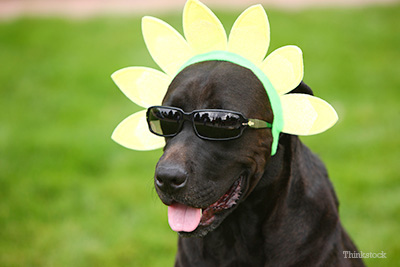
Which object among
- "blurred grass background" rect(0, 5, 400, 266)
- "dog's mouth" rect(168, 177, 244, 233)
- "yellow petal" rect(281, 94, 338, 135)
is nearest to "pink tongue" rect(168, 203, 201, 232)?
"dog's mouth" rect(168, 177, 244, 233)

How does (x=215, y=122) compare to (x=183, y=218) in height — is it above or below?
above

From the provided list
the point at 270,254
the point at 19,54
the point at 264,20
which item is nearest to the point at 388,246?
the point at 270,254

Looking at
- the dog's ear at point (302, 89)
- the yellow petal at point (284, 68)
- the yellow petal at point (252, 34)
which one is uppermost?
the yellow petal at point (252, 34)

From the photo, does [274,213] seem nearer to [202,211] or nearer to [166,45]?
[202,211]

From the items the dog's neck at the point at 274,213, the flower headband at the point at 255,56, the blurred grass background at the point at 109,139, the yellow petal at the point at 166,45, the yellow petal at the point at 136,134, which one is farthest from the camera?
the blurred grass background at the point at 109,139

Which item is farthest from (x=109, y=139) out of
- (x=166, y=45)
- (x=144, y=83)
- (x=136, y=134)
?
(x=166, y=45)

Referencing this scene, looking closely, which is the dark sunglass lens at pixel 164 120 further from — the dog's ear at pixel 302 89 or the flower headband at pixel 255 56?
the dog's ear at pixel 302 89

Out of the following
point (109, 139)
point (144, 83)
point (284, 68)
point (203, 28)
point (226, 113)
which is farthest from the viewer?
point (109, 139)

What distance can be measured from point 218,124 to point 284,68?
494mm

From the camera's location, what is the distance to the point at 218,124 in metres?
2.36

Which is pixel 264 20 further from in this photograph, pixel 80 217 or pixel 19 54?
pixel 19 54

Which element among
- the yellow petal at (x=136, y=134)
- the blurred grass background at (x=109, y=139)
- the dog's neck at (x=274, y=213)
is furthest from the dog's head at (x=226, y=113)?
the blurred grass background at (x=109, y=139)

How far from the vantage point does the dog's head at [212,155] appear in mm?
2307

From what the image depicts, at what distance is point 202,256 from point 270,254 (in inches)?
16.4
